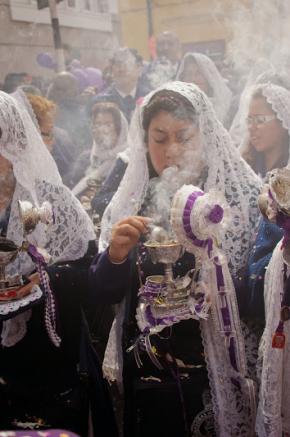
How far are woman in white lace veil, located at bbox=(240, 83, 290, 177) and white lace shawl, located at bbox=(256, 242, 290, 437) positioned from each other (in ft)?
4.27

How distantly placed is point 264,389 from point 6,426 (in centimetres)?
133

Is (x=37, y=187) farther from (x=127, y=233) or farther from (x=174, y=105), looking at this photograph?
(x=174, y=105)

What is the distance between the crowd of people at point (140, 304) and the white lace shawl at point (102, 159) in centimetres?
250

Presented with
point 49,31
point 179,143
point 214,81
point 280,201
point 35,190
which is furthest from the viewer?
point 49,31

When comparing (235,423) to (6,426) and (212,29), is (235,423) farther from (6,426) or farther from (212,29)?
(212,29)

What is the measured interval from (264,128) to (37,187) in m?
1.49

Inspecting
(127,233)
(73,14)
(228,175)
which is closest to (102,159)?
(73,14)

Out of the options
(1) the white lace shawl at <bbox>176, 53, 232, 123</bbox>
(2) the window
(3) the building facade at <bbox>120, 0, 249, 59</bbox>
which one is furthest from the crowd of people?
(2) the window

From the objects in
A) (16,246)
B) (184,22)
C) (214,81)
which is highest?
Result: (184,22)

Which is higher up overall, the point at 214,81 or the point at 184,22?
the point at 184,22

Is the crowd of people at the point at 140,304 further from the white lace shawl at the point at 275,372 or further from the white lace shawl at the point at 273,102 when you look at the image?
the white lace shawl at the point at 273,102

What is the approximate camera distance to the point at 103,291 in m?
2.30

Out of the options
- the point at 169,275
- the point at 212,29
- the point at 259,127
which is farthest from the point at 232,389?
the point at 212,29

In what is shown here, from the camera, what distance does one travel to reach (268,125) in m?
3.16
